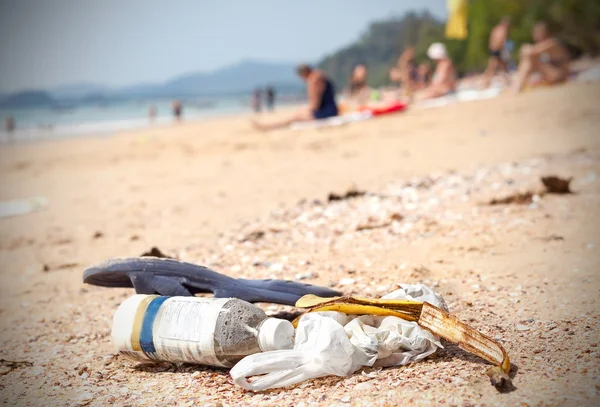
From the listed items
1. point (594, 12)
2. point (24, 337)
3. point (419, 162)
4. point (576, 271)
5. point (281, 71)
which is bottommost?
point (24, 337)

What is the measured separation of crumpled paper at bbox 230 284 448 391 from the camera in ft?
6.72

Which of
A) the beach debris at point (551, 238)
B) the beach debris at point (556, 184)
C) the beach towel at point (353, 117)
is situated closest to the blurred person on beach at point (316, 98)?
the beach towel at point (353, 117)

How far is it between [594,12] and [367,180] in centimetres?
2847

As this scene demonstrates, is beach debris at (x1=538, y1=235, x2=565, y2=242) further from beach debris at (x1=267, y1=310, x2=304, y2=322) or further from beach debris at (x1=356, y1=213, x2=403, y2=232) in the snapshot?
beach debris at (x1=267, y1=310, x2=304, y2=322)

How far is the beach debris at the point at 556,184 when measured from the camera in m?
4.29

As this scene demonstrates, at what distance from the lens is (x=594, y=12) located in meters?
28.5

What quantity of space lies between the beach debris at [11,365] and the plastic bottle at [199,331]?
64cm

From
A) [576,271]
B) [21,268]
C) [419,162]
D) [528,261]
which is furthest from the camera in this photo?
[419,162]

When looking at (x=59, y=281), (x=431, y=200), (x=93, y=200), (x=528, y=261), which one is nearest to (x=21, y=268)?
(x=59, y=281)

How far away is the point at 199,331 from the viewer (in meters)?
2.16

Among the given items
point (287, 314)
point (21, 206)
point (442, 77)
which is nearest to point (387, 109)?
point (442, 77)

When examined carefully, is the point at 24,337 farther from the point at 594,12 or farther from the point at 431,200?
the point at 594,12

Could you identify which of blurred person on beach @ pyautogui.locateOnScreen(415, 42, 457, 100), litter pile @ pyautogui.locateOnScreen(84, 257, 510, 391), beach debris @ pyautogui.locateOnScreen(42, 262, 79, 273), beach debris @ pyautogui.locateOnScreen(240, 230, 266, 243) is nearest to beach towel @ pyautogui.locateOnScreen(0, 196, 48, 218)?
beach debris @ pyautogui.locateOnScreen(42, 262, 79, 273)

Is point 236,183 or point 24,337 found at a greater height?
point 236,183
